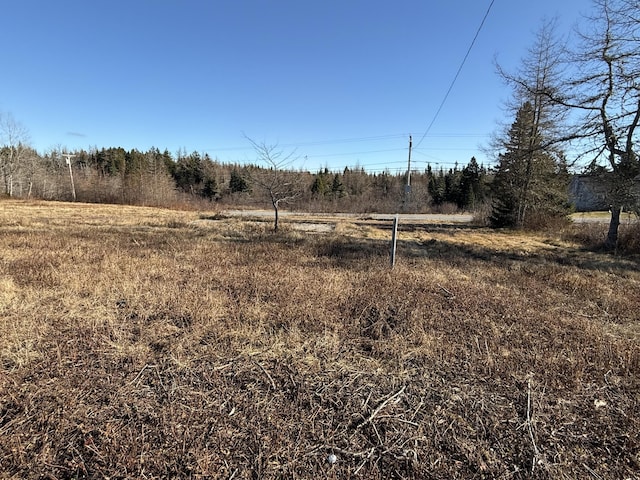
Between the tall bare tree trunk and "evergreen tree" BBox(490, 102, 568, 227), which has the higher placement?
"evergreen tree" BBox(490, 102, 568, 227)

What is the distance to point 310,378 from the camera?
299 cm

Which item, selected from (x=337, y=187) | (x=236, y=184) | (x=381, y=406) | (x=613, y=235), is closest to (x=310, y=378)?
(x=381, y=406)

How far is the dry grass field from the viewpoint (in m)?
2.07

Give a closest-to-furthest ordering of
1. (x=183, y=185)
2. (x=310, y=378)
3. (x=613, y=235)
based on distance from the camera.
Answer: (x=310, y=378) → (x=613, y=235) → (x=183, y=185)

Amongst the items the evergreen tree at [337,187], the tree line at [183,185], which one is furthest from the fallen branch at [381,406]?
the evergreen tree at [337,187]

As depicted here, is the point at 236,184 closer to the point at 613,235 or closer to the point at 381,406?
the point at 613,235

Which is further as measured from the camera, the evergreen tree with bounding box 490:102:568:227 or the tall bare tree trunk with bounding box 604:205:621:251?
the evergreen tree with bounding box 490:102:568:227

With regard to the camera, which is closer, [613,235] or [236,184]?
[613,235]

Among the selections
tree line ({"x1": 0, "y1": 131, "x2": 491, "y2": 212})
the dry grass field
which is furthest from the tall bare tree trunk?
tree line ({"x1": 0, "y1": 131, "x2": 491, "y2": 212})

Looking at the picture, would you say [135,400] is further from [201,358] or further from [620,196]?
[620,196]

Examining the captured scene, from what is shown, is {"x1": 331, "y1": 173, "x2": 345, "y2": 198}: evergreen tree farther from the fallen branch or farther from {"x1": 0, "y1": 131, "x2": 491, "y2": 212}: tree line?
the fallen branch

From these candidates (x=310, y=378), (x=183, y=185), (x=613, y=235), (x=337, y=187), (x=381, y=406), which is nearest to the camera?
(x=381, y=406)

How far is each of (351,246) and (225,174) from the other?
56568mm

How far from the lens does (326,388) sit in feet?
9.34
